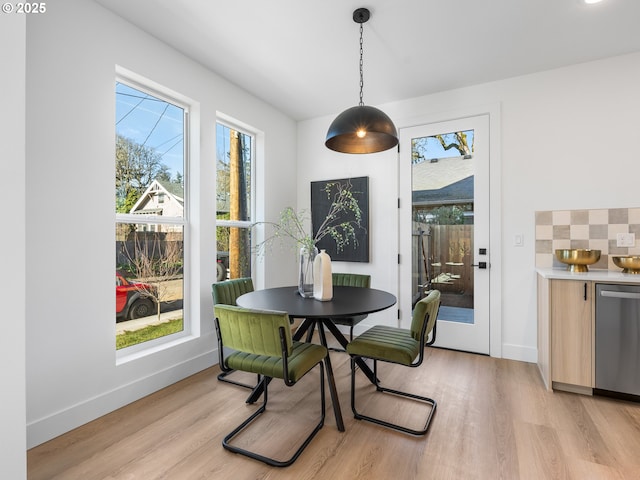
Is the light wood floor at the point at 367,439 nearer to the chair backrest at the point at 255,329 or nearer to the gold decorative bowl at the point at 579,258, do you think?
the chair backrest at the point at 255,329

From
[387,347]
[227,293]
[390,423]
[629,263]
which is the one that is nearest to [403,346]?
[387,347]

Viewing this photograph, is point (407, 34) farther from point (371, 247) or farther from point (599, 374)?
point (599, 374)

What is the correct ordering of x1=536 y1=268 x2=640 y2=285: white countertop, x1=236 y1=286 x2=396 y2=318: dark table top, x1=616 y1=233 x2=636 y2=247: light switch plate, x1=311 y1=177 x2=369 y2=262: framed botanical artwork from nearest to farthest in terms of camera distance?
x1=236 y1=286 x2=396 y2=318: dark table top
x1=536 y1=268 x2=640 y2=285: white countertop
x1=616 y1=233 x2=636 y2=247: light switch plate
x1=311 y1=177 x2=369 y2=262: framed botanical artwork

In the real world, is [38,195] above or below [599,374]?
above

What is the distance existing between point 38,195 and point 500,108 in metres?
3.87

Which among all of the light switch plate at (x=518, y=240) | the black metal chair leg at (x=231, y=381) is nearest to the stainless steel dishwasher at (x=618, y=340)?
the light switch plate at (x=518, y=240)

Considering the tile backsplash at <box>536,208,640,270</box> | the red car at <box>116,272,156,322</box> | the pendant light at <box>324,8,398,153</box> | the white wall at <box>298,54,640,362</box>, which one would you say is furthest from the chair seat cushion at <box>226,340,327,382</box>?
the tile backsplash at <box>536,208,640,270</box>

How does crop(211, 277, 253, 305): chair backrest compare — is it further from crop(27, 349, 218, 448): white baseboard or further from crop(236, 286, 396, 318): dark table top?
crop(27, 349, 218, 448): white baseboard

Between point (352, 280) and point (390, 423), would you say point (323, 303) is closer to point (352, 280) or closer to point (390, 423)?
point (390, 423)

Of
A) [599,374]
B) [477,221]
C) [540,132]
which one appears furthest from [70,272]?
[540,132]

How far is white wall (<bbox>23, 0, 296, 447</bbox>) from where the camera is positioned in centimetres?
193

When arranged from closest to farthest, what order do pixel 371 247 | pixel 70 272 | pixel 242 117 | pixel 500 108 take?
pixel 70 272, pixel 500 108, pixel 242 117, pixel 371 247

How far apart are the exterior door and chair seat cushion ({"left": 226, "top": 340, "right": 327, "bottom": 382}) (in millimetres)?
1977

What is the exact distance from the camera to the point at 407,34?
8.36 feet
